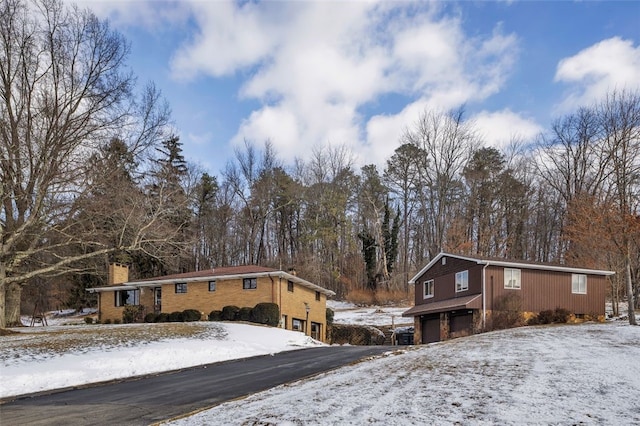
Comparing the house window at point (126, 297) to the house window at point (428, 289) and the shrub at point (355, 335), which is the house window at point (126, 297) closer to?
the shrub at point (355, 335)

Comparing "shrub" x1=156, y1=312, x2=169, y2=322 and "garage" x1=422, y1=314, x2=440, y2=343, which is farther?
"garage" x1=422, y1=314, x2=440, y2=343

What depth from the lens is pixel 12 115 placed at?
70.8 feet

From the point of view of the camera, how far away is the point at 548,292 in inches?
1194

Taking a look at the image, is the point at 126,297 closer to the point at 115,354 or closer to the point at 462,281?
the point at 115,354

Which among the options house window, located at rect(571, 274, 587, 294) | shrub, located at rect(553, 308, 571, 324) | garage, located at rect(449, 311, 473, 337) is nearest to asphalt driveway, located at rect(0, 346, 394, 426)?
garage, located at rect(449, 311, 473, 337)

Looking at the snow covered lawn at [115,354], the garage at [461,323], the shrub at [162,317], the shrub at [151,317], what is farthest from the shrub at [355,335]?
the snow covered lawn at [115,354]

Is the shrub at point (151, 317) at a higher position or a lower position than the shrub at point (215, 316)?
lower

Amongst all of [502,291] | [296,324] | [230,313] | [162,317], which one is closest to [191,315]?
[162,317]

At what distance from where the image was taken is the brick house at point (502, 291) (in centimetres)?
2894

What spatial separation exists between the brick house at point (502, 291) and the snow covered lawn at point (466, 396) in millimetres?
17854

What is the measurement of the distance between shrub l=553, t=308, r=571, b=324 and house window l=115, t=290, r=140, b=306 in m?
27.8

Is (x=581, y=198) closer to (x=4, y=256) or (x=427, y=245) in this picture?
(x=427, y=245)

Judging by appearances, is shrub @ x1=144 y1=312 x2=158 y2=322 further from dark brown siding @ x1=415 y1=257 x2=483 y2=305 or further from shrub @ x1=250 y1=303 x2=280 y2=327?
dark brown siding @ x1=415 y1=257 x2=483 y2=305

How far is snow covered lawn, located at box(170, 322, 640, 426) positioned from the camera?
20.0ft
